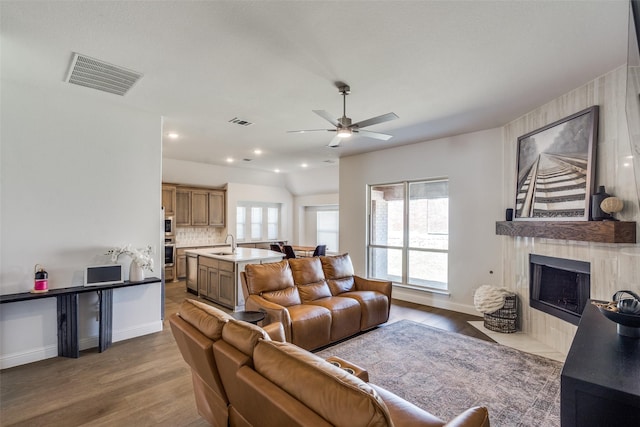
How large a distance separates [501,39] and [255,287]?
334 centimetres

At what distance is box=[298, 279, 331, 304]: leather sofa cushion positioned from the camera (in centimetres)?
383

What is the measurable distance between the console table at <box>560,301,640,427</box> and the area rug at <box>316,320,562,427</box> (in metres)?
1.20

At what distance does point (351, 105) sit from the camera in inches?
145

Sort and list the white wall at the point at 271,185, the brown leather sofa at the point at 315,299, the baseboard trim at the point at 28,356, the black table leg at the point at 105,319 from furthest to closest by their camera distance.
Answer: the white wall at the point at 271,185 → the black table leg at the point at 105,319 → the brown leather sofa at the point at 315,299 → the baseboard trim at the point at 28,356

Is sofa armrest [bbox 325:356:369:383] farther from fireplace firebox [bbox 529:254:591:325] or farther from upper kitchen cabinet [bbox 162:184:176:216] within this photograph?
upper kitchen cabinet [bbox 162:184:176:216]

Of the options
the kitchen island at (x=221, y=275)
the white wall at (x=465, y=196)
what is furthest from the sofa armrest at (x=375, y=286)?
the kitchen island at (x=221, y=275)

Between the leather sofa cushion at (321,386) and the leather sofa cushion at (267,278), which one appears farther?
the leather sofa cushion at (267,278)

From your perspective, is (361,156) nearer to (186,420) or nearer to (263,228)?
(263,228)

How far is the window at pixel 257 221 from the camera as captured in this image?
9102mm

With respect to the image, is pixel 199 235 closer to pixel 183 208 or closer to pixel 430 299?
pixel 183 208

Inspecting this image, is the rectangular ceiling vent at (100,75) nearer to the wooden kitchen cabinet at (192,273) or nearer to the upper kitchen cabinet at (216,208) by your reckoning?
the wooden kitchen cabinet at (192,273)

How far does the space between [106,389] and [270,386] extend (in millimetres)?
2334

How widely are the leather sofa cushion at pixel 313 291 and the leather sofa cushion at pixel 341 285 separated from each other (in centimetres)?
12

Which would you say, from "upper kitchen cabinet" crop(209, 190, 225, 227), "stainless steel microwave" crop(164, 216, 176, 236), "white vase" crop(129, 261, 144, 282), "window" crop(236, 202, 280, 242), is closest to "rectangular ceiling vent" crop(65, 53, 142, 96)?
"white vase" crop(129, 261, 144, 282)
